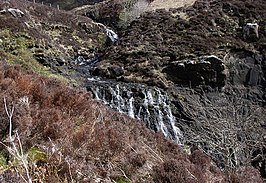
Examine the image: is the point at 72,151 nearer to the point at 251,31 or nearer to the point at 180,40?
the point at 180,40

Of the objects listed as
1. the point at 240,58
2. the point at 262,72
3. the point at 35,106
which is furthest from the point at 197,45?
the point at 35,106

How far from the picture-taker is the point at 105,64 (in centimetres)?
2536

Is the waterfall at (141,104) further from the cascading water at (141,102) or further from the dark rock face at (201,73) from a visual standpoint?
the dark rock face at (201,73)

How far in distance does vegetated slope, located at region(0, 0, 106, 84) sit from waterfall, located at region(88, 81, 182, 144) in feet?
8.86

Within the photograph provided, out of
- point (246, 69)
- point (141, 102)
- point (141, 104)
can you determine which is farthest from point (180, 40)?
point (141, 104)

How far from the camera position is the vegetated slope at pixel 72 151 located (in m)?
3.72

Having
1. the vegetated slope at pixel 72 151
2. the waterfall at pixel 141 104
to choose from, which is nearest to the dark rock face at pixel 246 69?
the waterfall at pixel 141 104

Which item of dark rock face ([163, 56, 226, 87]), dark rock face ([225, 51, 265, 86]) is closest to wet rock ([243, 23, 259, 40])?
dark rock face ([225, 51, 265, 86])

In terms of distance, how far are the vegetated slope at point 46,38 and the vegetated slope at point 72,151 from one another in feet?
44.4

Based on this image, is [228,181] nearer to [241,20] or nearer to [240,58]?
[240,58]

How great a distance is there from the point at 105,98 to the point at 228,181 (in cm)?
1505

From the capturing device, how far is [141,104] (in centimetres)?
1991

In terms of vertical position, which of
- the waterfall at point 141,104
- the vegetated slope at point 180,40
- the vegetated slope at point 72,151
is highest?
the vegetated slope at point 72,151

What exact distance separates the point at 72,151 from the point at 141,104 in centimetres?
1549
